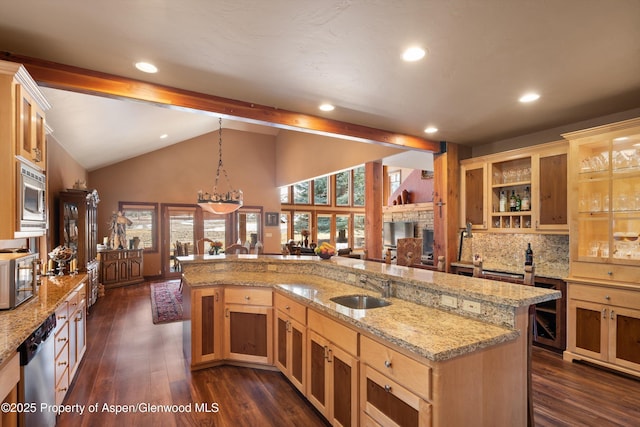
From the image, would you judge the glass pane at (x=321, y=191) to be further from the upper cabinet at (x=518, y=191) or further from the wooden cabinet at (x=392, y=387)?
the wooden cabinet at (x=392, y=387)

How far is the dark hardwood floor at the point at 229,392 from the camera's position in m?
2.41

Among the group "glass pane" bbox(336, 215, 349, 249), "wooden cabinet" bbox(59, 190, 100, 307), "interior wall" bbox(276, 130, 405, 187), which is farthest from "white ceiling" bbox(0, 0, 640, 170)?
→ "glass pane" bbox(336, 215, 349, 249)

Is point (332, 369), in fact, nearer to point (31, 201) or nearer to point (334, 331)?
point (334, 331)

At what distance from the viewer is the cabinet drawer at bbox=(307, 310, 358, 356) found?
1.98 meters

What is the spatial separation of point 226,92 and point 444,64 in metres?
1.93

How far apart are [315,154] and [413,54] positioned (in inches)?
236

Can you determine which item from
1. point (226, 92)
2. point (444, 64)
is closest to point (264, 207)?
point (226, 92)

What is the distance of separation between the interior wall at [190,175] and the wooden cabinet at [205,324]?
637 cm

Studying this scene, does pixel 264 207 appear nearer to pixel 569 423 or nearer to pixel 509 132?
pixel 509 132

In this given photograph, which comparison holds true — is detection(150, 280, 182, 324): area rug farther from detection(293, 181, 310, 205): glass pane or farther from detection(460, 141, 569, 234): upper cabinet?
detection(293, 181, 310, 205): glass pane

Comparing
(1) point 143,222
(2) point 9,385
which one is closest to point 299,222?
(1) point 143,222

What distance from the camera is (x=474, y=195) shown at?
4719mm

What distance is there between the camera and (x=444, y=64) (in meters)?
2.43

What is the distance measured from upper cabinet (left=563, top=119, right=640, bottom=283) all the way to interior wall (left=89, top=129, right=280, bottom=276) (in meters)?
8.46
